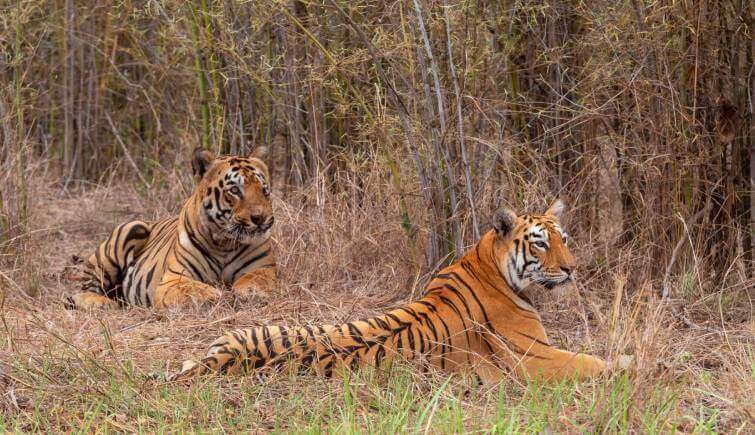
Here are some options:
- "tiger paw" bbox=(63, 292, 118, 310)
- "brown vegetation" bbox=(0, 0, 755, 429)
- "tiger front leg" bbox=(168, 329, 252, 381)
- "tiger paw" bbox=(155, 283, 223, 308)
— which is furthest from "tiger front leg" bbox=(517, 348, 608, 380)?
"tiger paw" bbox=(63, 292, 118, 310)

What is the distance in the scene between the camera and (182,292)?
632 cm

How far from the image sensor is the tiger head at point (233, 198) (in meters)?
6.48

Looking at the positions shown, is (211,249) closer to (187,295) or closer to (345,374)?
(187,295)

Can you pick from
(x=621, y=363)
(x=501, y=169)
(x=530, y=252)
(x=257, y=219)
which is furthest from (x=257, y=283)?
(x=621, y=363)

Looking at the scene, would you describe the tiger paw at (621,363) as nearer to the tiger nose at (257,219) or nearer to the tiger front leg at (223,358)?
the tiger front leg at (223,358)

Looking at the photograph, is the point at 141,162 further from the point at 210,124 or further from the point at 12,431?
the point at 12,431

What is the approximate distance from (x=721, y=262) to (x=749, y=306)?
42 cm

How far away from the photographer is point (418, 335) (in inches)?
188

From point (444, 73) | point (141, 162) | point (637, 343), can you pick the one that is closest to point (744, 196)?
point (444, 73)

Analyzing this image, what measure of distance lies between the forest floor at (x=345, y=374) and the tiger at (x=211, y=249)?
164mm

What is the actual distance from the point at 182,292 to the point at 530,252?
221cm

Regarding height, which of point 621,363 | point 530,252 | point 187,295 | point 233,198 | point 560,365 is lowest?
point 560,365

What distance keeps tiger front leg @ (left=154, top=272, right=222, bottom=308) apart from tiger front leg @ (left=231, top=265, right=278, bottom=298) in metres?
0.14

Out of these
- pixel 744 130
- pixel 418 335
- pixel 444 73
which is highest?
pixel 444 73
